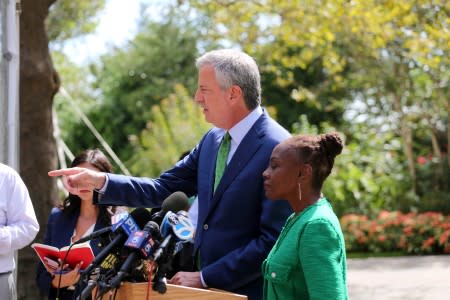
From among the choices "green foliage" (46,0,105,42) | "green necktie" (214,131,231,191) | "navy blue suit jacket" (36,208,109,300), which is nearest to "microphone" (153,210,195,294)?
"green necktie" (214,131,231,191)

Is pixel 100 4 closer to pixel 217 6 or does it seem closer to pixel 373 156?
pixel 373 156

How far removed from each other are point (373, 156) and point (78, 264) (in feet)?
59.0

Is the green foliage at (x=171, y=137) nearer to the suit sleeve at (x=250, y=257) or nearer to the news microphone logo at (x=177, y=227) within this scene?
the suit sleeve at (x=250, y=257)

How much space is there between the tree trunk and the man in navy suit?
442cm

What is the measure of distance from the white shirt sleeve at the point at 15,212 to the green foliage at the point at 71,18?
19.7 metres

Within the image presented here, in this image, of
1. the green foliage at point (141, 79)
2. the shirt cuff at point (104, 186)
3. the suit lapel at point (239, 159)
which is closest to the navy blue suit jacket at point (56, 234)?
the shirt cuff at point (104, 186)

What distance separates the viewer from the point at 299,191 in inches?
144

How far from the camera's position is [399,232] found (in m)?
17.6

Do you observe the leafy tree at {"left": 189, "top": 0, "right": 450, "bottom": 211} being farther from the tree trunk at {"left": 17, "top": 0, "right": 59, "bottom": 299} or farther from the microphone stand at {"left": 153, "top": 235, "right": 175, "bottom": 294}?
the microphone stand at {"left": 153, "top": 235, "right": 175, "bottom": 294}

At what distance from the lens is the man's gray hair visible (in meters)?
4.32

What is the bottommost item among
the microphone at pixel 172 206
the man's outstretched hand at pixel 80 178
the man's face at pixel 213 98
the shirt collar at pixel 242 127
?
the microphone at pixel 172 206

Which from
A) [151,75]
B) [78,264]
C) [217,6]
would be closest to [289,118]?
[151,75]

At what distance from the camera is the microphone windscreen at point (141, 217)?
346cm

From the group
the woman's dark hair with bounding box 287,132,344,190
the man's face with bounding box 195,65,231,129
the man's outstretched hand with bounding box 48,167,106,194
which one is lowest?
the man's outstretched hand with bounding box 48,167,106,194
